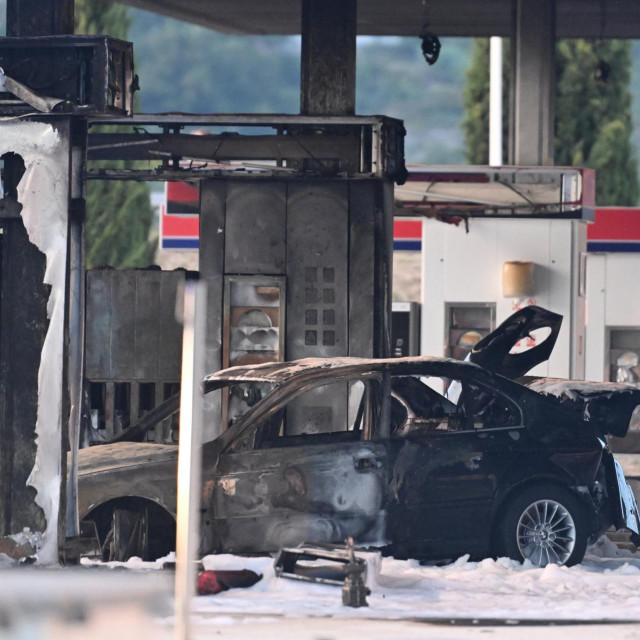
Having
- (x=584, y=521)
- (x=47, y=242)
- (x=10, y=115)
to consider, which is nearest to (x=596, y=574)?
(x=584, y=521)

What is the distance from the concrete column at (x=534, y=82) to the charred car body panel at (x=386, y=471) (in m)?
12.5

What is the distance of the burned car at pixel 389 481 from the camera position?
11461 millimetres

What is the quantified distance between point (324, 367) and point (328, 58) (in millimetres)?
6520

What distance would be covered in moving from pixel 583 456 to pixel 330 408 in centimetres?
536

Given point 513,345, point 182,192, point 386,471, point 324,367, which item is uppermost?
point 182,192

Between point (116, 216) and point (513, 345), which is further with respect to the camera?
point (116, 216)

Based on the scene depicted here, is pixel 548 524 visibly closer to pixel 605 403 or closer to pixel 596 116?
pixel 605 403

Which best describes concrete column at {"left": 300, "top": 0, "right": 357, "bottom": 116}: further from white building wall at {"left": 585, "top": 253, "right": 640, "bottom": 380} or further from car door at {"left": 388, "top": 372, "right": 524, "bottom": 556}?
white building wall at {"left": 585, "top": 253, "right": 640, "bottom": 380}

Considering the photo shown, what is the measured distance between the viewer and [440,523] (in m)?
11.7

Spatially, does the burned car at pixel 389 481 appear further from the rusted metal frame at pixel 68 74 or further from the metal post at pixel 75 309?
the rusted metal frame at pixel 68 74

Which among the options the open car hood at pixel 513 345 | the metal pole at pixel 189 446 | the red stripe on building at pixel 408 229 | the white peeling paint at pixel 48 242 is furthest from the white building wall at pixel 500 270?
the metal pole at pixel 189 446

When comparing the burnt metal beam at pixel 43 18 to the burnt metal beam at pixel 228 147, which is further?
the burnt metal beam at pixel 228 147

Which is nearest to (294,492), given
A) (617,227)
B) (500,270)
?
(500,270)

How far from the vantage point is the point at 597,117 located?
51.0 meters
